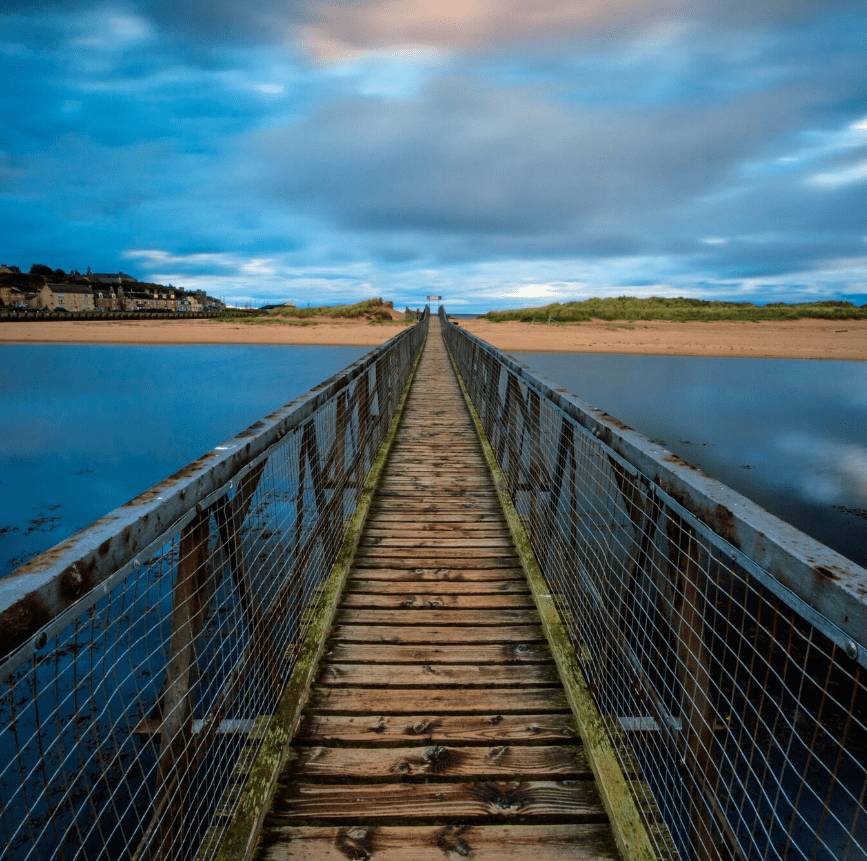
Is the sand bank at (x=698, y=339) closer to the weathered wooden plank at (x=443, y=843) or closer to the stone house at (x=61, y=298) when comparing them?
the weathered wooden plank at (x=443, y=843)

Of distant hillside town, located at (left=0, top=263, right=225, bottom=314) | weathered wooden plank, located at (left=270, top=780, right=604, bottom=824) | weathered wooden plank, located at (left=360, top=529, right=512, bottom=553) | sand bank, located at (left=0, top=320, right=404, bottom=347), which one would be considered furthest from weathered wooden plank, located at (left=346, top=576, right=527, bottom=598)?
distant hillside town, located at (left=0, top=263, right=225, bottom=314)

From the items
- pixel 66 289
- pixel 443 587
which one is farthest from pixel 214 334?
pixel 66 289

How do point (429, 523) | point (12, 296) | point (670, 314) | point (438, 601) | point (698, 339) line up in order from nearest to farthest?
point (438, 601), point (429, 523), point (698, 339), point (670, 314), point (12, 296)

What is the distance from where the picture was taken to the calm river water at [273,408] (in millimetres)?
11008

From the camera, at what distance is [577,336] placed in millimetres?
38625

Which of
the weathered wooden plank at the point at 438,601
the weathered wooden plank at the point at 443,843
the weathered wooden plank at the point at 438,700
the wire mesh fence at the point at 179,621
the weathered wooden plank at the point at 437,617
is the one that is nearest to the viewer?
the wire mesh fence at the point at 179,621

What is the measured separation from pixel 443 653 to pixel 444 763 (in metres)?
0.71

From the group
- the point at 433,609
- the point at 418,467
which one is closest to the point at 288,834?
the point at 433,609

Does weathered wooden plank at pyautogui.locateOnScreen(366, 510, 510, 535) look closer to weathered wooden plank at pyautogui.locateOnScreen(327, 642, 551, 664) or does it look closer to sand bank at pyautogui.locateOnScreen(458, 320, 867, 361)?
weathered wooden plank at pyautogui.locateOnScreen(327, 642, 551, 664)

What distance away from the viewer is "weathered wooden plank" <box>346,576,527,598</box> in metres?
3.52

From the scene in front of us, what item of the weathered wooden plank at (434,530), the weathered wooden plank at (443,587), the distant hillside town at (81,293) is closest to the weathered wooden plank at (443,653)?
the weathered wooden plank at (443,587)

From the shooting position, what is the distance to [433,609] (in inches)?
132

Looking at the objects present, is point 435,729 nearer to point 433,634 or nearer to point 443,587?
point 433,634

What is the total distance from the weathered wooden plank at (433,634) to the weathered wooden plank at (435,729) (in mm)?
553
